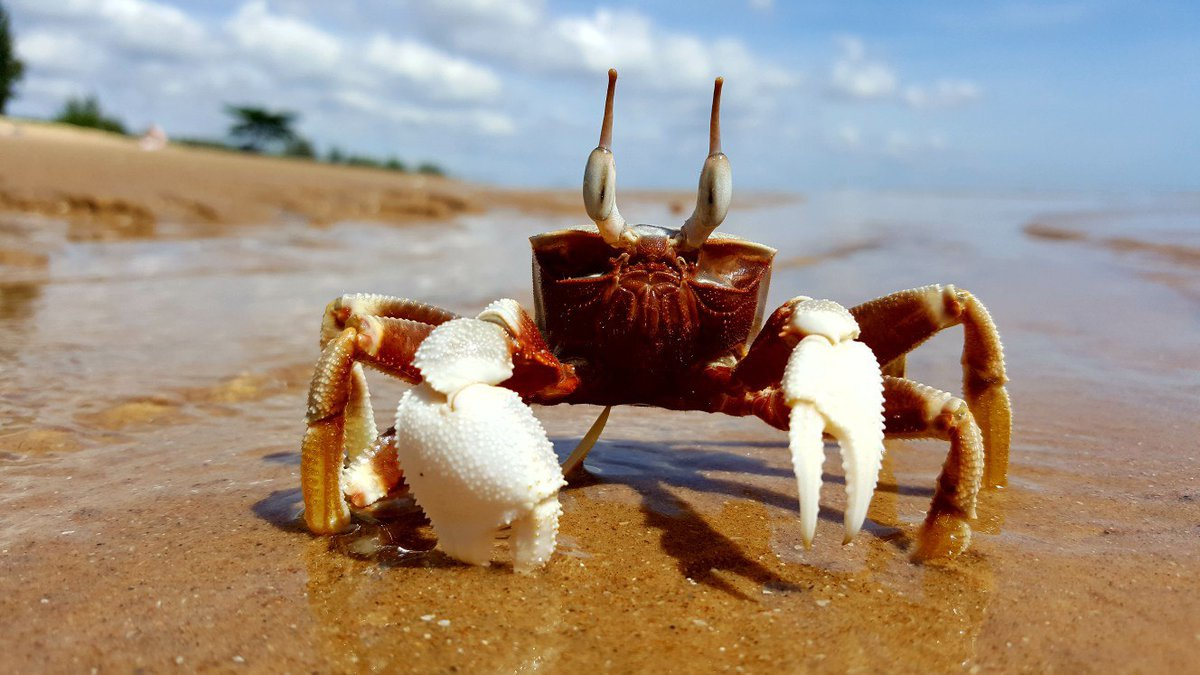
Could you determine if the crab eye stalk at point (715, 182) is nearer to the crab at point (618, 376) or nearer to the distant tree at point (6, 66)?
the crab at point (618, 376)

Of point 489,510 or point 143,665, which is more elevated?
point 489,510

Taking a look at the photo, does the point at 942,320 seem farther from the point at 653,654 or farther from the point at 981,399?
the point at 653,654

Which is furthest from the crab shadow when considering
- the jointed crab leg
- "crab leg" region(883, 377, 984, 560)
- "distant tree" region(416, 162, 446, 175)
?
"distant tree" region(416, 162, 446, 175)

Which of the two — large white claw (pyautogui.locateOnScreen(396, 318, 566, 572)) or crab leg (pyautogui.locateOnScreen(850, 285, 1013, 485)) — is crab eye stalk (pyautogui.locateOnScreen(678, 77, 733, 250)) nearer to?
crab leg (pyautogui.locateOnScreen(850, 285, 1013, 485))

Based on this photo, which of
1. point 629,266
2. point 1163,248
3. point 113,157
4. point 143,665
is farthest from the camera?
point 113,157

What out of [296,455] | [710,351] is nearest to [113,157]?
[296,455]

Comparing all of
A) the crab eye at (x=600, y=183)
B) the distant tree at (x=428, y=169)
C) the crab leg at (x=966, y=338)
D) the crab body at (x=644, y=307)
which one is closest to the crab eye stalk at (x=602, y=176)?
the crab eye at (x=600, y=183)

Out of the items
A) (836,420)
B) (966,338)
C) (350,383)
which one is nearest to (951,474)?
(836,420)

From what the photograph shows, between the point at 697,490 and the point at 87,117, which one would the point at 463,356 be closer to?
the point at 697,490
